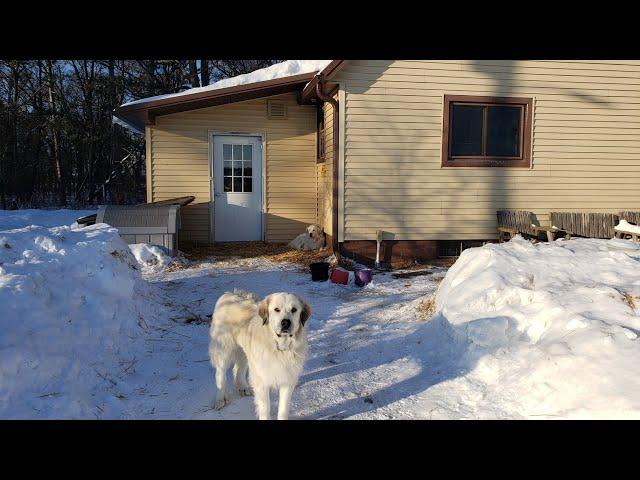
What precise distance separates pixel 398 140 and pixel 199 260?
4820 millimetres

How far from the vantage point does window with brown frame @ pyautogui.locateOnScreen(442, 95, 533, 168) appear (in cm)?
918

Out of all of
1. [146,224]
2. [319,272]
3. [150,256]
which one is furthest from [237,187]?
[319,272]

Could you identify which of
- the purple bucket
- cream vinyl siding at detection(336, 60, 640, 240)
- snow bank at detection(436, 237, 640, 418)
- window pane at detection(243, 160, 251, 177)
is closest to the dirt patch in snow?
cream vinyl siding at detection(336, 60, 640, 240)

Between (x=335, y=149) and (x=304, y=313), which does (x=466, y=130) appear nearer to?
(x=335, y=149)

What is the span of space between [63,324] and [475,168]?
7.92 metres

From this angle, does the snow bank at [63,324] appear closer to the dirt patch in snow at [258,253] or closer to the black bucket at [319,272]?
the black bucket at [319,272]

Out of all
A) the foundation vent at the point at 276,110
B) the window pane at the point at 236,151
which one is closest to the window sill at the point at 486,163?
the foundation vent at the point at 276,110

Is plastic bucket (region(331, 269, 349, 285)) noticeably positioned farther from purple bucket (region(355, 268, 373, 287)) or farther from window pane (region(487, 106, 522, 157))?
window pane (region(487, 106, 522, 157))

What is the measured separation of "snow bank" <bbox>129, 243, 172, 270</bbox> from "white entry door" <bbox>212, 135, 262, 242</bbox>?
7.99 ft

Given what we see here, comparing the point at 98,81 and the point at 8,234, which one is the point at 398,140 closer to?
the point at 8,234

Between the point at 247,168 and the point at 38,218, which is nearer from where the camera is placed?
the point at 247,168

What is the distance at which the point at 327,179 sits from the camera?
33.4 feet

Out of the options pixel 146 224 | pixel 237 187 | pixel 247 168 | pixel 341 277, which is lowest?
pixel 341 277

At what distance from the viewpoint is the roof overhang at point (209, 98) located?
9.93 metres
